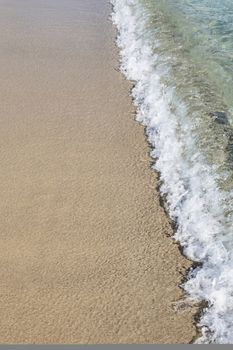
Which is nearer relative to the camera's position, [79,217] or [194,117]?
[79,217]

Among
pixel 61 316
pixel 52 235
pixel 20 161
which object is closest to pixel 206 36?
pixel 20 161

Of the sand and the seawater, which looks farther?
the seawater

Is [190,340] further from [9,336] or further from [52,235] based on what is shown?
[52,235]

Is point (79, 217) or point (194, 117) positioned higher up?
point (194, 117)
